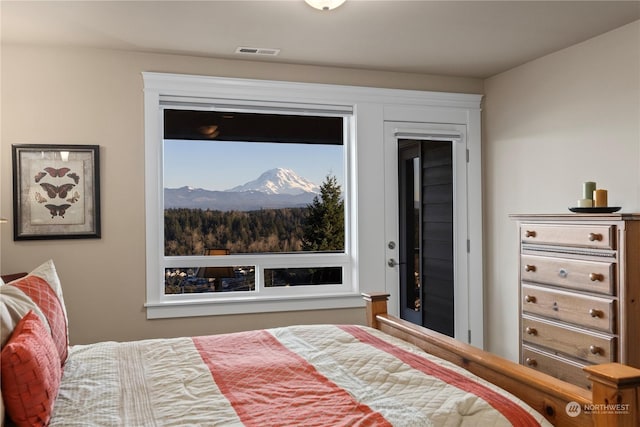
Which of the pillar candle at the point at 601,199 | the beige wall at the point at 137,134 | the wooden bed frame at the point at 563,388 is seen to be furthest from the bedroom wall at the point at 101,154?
the pillar candle at the point at 601,199

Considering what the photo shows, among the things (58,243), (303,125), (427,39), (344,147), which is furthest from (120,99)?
(427,39)

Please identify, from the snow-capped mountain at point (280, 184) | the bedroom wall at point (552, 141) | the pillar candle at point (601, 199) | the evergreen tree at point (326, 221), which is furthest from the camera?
the evergreen tree at point (326, 221)

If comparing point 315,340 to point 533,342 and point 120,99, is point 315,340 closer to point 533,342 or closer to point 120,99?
point 533,342

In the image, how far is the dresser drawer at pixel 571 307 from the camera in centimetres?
297

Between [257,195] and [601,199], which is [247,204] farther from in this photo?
[601,199]

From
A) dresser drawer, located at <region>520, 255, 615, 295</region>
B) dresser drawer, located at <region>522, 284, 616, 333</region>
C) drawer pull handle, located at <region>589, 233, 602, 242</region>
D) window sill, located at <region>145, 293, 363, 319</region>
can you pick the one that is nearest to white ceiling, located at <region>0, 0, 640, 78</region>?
drawer pull handle, located at <region>589, 233, 602, 242</region>

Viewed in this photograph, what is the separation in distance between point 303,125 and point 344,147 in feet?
1.24

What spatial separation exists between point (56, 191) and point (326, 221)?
1987 mm

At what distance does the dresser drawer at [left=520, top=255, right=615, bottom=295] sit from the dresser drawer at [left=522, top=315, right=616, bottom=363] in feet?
0.82

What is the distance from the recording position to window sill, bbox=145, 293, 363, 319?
399 cm

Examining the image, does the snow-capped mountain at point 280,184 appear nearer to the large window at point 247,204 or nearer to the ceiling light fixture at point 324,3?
the large window at point 247,204

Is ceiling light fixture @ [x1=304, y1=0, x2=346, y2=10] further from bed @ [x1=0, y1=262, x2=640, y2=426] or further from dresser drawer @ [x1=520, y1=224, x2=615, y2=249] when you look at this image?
dresser drawer @ [x1=520, y1=224, x2=615, y2=249]

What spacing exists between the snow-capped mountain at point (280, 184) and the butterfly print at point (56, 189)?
3.77ft

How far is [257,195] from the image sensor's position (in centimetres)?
435
